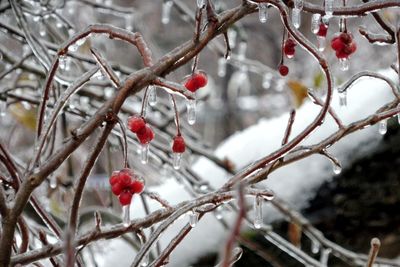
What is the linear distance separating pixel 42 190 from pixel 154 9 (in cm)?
611

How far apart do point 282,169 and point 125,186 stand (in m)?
1.34

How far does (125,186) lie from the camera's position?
0.78 m

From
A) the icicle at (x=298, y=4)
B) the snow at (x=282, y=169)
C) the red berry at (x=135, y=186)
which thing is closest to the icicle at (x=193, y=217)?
the red berry at (x=135, y=186)

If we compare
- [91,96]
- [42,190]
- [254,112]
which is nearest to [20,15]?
[91,96]

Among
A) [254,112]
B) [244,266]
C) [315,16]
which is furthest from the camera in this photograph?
[254,112]

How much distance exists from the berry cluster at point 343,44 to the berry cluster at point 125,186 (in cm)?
36

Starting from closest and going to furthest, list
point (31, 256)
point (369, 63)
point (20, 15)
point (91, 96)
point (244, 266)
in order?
point (31, 256)
point (20, 15)
point (91, 96)
point (244, 266)
point (369, 63)

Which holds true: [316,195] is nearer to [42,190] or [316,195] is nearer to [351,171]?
[351,171]

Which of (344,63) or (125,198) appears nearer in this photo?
(125,198)

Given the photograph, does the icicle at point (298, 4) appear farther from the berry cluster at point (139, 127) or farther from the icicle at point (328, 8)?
the berry cluster at point (139, 127)

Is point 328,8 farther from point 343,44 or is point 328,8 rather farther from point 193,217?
point 193,217

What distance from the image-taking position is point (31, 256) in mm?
722

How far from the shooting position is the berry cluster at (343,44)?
95 cm

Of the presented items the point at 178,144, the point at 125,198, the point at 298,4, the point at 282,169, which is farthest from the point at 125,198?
the point at 282,169
